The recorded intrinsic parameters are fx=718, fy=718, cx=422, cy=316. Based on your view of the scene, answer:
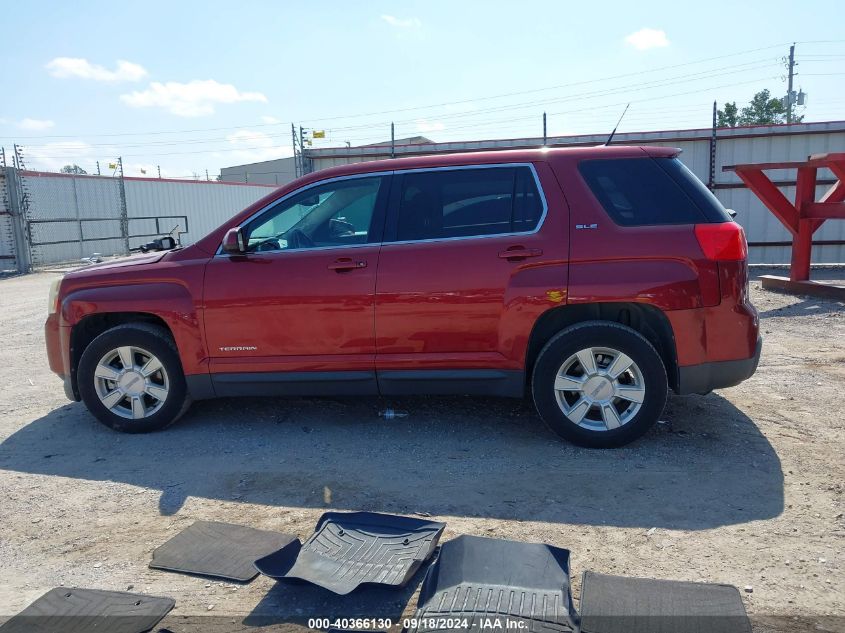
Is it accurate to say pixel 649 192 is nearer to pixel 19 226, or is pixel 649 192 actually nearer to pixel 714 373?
pixel 714 373

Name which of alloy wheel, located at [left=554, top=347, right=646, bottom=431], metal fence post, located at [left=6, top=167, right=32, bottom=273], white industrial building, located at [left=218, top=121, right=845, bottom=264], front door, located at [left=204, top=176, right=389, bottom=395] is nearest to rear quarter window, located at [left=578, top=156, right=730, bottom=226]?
alloy wheel, located at [left=554, top=347, right=646, bottom=431]

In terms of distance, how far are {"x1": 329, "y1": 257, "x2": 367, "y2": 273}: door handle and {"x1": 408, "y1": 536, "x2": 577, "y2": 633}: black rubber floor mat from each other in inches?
81.2

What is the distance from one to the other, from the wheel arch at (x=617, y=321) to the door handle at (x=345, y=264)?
4.03ft

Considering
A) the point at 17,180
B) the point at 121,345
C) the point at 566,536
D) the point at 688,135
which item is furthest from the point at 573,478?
the point at 17,180

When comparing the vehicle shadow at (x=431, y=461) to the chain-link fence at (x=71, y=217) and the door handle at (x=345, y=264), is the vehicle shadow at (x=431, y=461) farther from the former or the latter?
Answer: the chain-link fence at (x=71, y=217)

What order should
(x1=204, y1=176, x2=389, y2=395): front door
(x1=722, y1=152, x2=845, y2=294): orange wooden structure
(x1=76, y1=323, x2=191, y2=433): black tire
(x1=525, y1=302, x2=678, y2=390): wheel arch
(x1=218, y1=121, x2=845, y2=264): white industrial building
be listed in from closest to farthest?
(x1=525, y1=302, x2=678, y2=390): wheel arch
(x1=204, y1=176, x2=389, y2=395): front door
(x1=76, y1=323, x2=191, y2=433): black tire
(x1=722, y1=152, x2=845, y2=294): orange wooden structure
(x1=218, y1=121, x2=845, y2=264): white industrial building

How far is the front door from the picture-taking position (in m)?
4.85

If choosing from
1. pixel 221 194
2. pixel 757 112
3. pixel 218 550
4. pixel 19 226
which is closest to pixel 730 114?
pixel 757 112

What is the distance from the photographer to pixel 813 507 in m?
3.77

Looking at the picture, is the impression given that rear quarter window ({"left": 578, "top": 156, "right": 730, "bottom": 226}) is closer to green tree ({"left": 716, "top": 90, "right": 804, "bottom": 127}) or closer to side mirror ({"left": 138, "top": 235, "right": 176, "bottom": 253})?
side mirror ({"left": 138, "top": 235, "right": 176, "bottom": 253})

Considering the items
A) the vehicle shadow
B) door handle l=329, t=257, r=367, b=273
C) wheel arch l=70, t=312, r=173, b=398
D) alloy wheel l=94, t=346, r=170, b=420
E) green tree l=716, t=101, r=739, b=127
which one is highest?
green tree l=716, t=101, r=739, b=127

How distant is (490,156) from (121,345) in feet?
9.67

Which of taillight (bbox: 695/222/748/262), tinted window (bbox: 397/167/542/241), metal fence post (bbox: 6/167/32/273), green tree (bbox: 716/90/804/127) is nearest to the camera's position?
taillight (bbox: 695/222/748/262)

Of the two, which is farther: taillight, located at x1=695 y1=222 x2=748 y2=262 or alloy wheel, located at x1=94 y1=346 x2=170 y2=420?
alloy wheel, located at x1=94 y1=346 x2=170 y2=420
